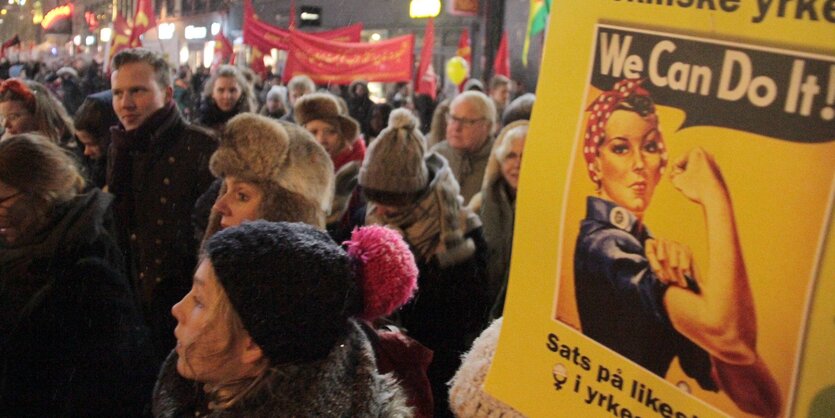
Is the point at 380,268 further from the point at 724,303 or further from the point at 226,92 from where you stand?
the point at 226,92

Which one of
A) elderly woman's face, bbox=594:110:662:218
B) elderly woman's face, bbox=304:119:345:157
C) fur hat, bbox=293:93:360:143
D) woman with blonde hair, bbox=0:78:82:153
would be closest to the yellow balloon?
fur hat, bbox=293:93:360:143

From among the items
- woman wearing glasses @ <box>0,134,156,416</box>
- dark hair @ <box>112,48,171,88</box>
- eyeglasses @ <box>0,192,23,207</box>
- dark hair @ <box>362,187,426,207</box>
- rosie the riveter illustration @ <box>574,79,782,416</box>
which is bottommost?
woman wearing glasses @ <box>0,134,156,416</box>

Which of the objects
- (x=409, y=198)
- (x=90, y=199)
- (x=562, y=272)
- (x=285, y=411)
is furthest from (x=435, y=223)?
(x=562, y=272)

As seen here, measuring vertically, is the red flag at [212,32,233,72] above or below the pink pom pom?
below

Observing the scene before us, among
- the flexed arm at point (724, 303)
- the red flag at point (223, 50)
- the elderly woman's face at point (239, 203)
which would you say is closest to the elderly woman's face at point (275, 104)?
the red flag at point (223, 50)

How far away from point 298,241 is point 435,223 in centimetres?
175

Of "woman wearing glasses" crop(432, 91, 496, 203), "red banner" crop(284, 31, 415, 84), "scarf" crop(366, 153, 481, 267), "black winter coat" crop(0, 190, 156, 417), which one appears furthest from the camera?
"red banner" crop(284, 31, 415, 84)

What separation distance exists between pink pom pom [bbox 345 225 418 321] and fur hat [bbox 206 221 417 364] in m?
0.11

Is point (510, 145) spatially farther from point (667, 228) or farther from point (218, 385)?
point (667, 228)

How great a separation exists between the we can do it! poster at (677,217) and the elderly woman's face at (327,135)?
3683mm

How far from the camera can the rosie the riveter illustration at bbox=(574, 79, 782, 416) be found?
2.66 feet

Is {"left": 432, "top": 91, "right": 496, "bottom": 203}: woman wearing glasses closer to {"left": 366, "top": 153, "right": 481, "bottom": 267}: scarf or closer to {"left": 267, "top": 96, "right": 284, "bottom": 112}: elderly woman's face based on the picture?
{"left": 366, "top": 153, "right": 481, "bottom": 267}: scarf

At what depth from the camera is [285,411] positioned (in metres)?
1.59

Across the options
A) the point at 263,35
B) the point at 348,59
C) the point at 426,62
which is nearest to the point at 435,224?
the point at 348,59
